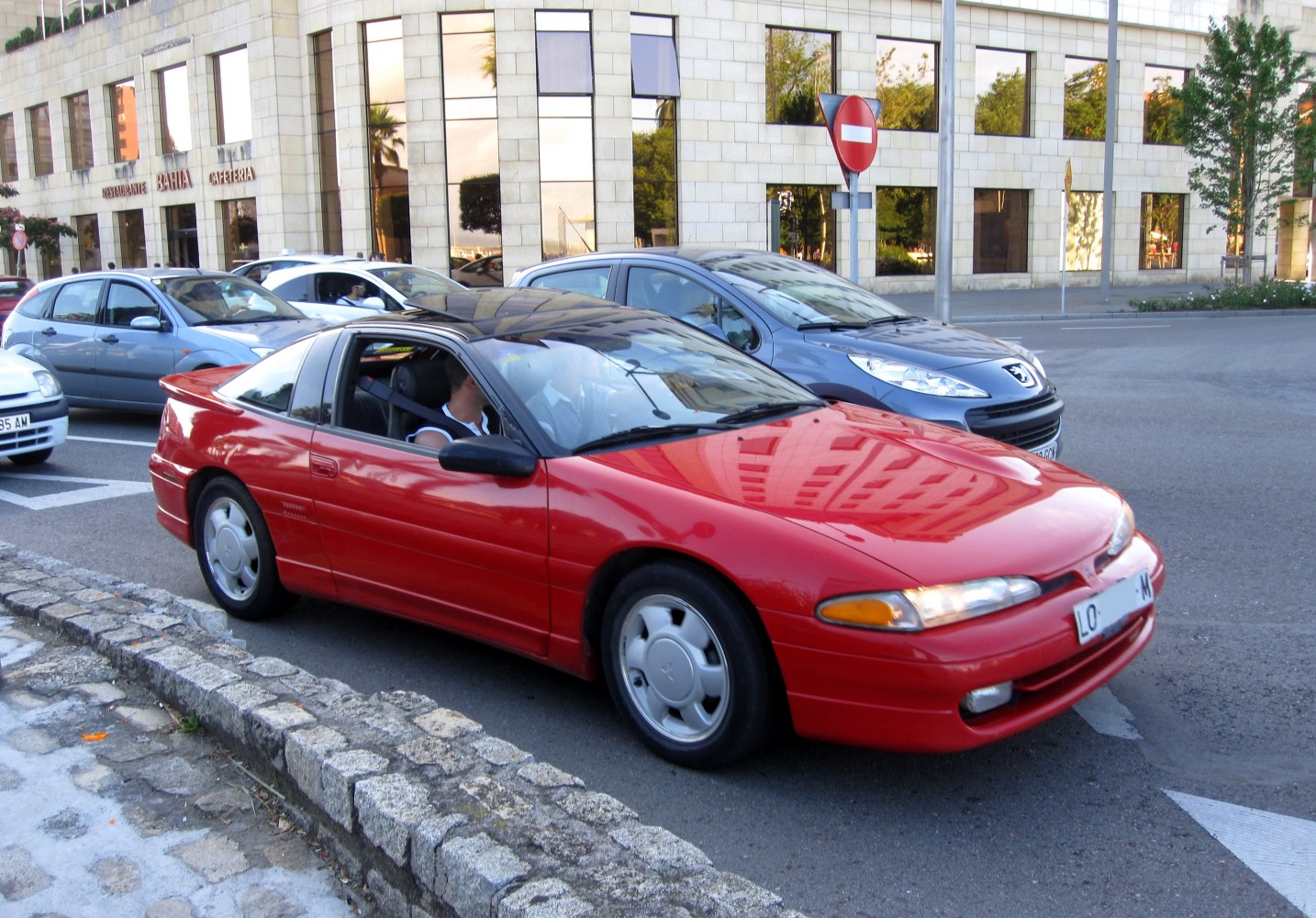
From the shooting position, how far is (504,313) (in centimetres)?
493

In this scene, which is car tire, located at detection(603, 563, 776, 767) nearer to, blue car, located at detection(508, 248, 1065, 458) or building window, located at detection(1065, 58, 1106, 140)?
blue car, located at detection(508, 248, 1065, 458)

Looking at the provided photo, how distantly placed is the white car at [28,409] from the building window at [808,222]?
23232 millimetres

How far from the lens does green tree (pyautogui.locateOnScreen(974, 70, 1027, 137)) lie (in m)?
33.2

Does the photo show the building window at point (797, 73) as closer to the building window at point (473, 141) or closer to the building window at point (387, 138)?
the building window at point (473, 141)

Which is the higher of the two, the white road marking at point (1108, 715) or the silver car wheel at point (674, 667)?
the silver car wheel at point (674, 667)

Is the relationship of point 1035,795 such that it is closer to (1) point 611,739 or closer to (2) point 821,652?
(2) point 821,652

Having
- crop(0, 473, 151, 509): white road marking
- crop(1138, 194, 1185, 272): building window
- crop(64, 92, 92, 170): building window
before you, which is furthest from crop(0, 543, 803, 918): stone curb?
crop(64, 92, 92, 170): building window

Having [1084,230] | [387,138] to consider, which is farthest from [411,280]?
[1084,230]

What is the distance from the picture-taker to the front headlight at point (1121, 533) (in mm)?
3744

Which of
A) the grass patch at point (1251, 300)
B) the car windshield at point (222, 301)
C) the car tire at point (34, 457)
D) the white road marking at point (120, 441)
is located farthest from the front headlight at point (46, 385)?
the grass patch at point (1251, 300)

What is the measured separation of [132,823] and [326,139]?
99.1 ft

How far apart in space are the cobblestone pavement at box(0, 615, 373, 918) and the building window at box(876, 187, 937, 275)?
30.1m

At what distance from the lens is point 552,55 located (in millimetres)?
27922

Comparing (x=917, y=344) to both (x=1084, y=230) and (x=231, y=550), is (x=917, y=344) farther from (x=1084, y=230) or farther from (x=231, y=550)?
(x=1084, y=230)
